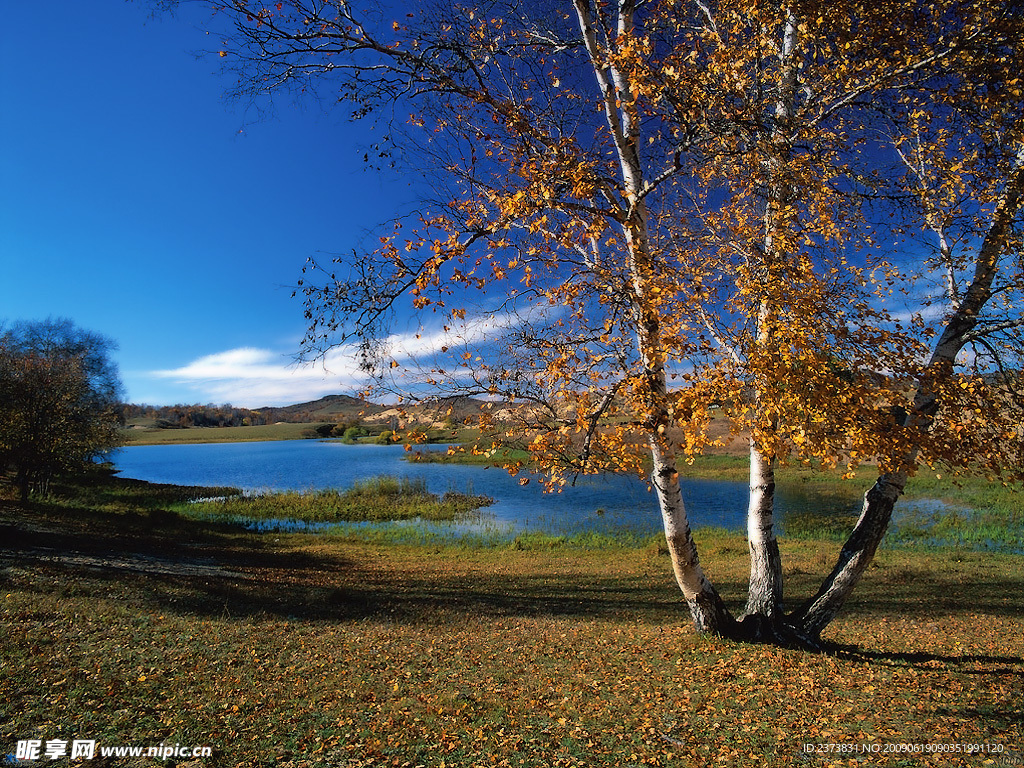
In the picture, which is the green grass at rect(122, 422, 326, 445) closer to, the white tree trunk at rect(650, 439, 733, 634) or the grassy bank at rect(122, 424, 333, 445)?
the grassy bank at rect(122, 424, 333, 445)

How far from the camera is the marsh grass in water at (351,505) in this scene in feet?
95.9

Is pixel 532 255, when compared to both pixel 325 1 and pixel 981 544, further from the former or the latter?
pixel 981 544

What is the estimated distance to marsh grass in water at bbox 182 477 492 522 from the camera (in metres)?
29.2

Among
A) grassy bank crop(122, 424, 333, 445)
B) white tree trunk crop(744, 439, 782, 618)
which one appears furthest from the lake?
grassy bank crop(122, 424, 333, 445)

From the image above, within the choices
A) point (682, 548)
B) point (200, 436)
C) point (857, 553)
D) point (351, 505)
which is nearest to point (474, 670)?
point (682, 548)

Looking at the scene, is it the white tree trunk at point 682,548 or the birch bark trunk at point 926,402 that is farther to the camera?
the white tree trunk at point 682,548

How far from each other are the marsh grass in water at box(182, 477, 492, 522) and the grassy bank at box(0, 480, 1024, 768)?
1566 cm

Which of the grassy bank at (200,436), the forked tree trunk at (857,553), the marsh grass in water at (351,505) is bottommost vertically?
the grassy bank at (200,436)

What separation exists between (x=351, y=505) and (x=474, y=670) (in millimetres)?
25869

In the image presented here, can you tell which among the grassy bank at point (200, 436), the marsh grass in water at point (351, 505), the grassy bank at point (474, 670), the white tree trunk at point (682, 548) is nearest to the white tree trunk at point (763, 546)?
the white tree trunk at point (682, 548)

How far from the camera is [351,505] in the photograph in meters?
31.3

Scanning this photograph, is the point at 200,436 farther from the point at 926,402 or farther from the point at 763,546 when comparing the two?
the point at 926,402

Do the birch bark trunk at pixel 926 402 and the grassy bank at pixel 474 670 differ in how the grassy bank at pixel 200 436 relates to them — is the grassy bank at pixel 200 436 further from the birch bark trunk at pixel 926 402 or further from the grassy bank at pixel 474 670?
the birch bark trunk at pixel 926 402

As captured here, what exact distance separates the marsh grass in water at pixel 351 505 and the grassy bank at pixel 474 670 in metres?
15.7
